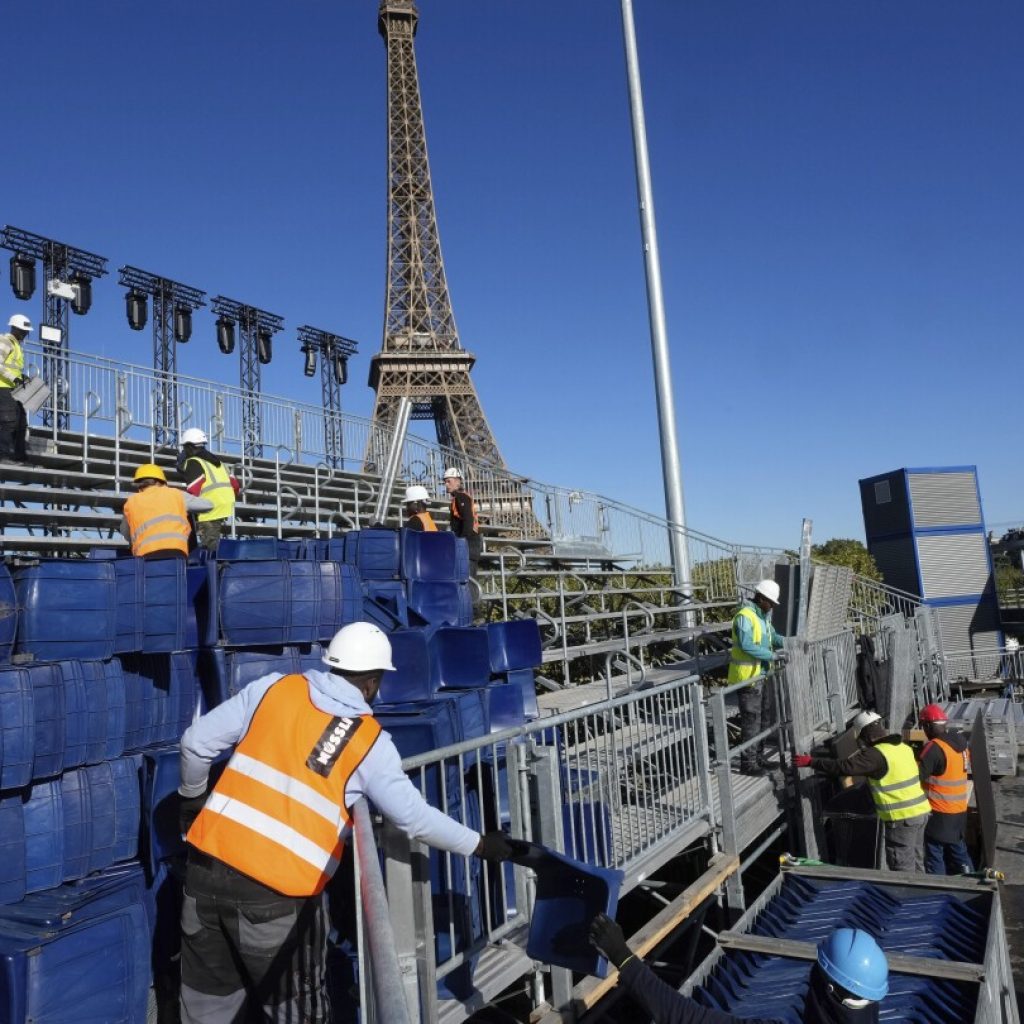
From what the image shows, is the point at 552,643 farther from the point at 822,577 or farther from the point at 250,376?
the point at 250,376

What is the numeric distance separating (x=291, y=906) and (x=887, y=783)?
17.8 feet

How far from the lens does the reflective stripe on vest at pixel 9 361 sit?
26.0 ft

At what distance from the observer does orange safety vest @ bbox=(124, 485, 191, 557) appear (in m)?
5.62

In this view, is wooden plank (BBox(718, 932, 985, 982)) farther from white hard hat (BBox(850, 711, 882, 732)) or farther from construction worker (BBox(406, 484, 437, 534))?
construction worker (BBox(406, 484, 437, 534))

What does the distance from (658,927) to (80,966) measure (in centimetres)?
291

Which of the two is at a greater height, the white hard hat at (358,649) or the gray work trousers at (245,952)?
the white hard hat at (358,649)

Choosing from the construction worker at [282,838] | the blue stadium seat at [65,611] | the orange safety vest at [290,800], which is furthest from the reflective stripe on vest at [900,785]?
the blue stadium seat at [65,611]

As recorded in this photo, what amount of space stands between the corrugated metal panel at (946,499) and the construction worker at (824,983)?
65.8 feet

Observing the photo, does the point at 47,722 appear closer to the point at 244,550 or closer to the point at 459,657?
the point at 459,657

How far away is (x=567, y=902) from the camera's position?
3.19 metres

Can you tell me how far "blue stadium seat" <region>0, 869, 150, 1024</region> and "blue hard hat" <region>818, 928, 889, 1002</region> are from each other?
2721 mm

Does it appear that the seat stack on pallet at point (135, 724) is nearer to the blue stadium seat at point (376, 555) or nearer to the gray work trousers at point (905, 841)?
the blue stadium seat at point (376, 555)

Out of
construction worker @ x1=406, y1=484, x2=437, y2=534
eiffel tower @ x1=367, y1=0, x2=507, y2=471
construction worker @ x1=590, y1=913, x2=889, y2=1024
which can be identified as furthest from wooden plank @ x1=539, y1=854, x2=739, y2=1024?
eiffel tower @ x1=367, y1=0, x2=507, y2=471

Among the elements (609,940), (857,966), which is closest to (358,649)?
(609,940)
